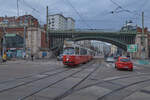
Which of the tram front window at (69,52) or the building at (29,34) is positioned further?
the building at (29,34)

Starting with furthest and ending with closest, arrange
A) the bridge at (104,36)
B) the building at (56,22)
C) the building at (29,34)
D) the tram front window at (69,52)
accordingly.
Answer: the building at (56,22)
the bridge at (104,36)
the building at (29,34)
the tram front window at (69,52)

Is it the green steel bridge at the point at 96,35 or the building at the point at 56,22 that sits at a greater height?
the building at the point at 56,22

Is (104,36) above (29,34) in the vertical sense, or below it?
below

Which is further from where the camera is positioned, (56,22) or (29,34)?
(56,22)

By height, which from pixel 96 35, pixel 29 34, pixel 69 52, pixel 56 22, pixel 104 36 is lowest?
pixel 69 52

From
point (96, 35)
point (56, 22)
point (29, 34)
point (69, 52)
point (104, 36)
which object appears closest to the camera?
point (69, 52)

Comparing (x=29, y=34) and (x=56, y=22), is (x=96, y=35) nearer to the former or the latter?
(x=29, y=34)

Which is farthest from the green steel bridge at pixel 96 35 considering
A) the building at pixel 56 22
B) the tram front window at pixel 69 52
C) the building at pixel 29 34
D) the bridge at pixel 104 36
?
the building at pixel 56 22

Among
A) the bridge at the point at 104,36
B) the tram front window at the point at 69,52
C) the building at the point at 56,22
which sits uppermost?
the building at the point at 56,22

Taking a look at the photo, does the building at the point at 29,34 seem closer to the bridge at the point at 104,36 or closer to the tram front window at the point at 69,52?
the bridge at the point at 104,36

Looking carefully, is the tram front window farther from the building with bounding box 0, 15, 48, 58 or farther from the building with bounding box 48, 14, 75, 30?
the building with bounding box 48, 14, 75, 30

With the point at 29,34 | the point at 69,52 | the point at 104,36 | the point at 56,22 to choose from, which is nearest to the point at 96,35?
the point at 104,36

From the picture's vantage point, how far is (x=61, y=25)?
109m

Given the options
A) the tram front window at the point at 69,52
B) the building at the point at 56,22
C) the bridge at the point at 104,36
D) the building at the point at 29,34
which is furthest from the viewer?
the building at the point at 56,22
